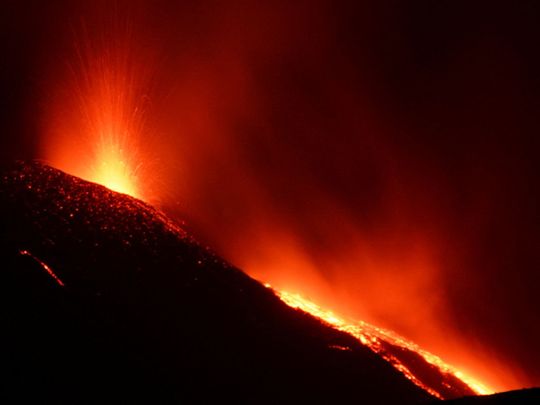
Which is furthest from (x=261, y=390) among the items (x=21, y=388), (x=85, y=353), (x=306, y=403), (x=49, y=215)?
(x=49, y=215)

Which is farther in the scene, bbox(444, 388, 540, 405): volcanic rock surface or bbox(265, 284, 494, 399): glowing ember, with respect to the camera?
bbox(265, 284, 494, 399): glowing ember

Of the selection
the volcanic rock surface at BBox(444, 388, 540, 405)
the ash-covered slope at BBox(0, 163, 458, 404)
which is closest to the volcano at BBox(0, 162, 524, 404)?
the ash-covered slope at BBox(0, 163, 458, 404)

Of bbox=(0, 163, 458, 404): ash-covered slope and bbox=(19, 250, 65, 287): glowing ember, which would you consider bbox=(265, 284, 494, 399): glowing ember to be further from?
bbox=(19, 250, 65, 287): glowing ember

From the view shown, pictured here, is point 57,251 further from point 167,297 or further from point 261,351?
point 261,351

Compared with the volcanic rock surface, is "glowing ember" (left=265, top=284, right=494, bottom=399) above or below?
above

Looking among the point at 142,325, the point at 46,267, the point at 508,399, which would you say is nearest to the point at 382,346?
the point at 142,325

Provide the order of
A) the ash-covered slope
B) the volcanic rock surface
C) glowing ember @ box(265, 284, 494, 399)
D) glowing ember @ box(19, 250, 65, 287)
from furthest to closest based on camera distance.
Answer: glowing ember @ box(265, 284, 494, 399), glowing ember @ box(19, 250, 65, 287), the ash-covered slope, the volcanic rock surface

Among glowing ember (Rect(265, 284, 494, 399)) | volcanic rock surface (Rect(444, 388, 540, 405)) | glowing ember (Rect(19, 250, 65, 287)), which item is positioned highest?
glowing ember (Rect(265, 284, 494, 399))
